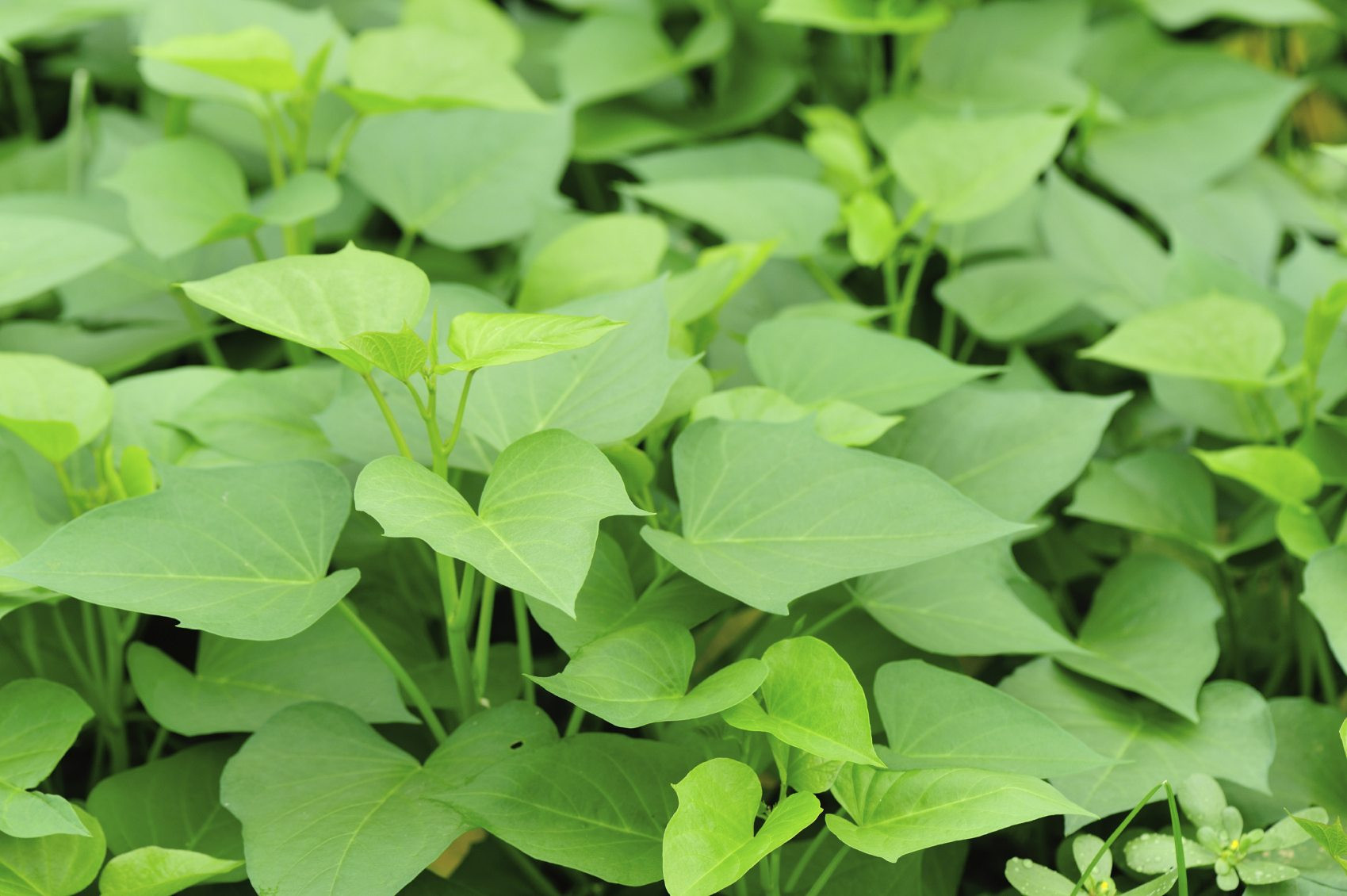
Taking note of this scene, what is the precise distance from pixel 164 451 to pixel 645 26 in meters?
0.79

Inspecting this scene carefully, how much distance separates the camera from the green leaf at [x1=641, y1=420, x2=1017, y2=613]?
1.86ft

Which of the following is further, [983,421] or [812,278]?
[812,278]

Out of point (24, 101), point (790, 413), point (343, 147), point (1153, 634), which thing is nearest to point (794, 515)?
point (790, 413)

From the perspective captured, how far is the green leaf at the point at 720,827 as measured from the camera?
1.59 ft

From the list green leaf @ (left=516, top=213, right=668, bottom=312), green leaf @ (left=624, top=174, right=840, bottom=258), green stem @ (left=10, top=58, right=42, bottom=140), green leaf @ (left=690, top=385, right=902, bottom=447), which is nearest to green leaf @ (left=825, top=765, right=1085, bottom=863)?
green leaf @ (left=690, top=385, right=902, bottom=447)

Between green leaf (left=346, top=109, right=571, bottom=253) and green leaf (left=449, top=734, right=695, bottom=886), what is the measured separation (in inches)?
21.2

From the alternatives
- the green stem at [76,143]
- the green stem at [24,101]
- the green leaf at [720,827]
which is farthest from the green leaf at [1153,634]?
the green stem at [24,101]

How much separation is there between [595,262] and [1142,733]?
0.51 meters

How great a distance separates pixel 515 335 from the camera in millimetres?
540

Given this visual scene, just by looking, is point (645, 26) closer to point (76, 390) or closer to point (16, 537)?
point (76, 390)

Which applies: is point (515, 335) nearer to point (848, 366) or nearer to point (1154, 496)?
point (848, 366)

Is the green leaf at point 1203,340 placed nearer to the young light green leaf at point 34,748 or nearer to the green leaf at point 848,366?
the green leaf at point 848,366

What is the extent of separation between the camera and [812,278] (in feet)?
3.40

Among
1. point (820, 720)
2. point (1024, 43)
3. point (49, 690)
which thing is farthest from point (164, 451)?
point (1024, 43)
